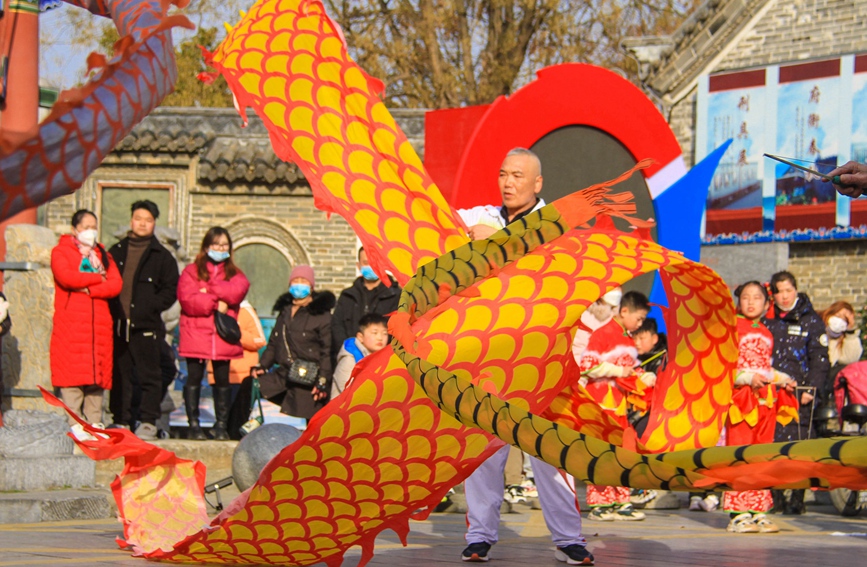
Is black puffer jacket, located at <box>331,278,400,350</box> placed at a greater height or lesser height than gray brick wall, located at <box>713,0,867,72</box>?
lesser

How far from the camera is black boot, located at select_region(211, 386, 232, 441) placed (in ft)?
32.7

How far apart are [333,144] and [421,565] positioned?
1.91 meters

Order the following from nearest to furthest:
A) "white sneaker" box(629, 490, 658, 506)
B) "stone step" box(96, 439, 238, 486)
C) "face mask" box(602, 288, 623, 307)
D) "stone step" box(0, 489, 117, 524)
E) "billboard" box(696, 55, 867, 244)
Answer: "stone step" box(0, 489, 117, 524) → "white sneaker" box(629, 490, 658, 506) → "stone step" box(96, 439, 238, 486) → "face mask" box(602, 288, 623, 307) → "billboard" box(696, 55, 867, 244)

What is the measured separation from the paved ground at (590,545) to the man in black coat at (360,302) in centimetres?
200

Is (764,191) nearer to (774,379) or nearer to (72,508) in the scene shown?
(774,379)

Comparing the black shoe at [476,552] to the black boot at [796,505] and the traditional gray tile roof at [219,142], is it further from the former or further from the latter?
the traditional gray tile roof at [219,142]

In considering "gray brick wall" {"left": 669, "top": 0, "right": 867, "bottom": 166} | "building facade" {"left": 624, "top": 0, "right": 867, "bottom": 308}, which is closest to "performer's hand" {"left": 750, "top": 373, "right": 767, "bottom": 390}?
"building facade" {"left": 624, "top": 0, "right": 867, "bottom": 308}

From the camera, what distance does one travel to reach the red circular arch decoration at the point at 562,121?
32.7ft

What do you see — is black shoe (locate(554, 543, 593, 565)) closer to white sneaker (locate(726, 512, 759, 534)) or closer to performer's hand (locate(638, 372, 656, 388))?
white sneaker (locate(726, 512, 759, 534))

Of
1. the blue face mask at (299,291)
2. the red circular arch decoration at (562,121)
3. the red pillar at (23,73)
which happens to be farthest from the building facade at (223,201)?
the blue face mask at (299,291)

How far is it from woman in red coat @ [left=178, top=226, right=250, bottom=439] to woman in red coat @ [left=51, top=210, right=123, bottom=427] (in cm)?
74

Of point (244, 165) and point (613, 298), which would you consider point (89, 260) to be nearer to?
point (613, 298)

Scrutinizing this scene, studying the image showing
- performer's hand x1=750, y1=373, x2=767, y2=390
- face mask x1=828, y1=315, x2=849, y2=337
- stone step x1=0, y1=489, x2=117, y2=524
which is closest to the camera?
stone step x1=0, y1=489, x2=117, y2=524

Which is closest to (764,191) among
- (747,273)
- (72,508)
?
(747,273)
